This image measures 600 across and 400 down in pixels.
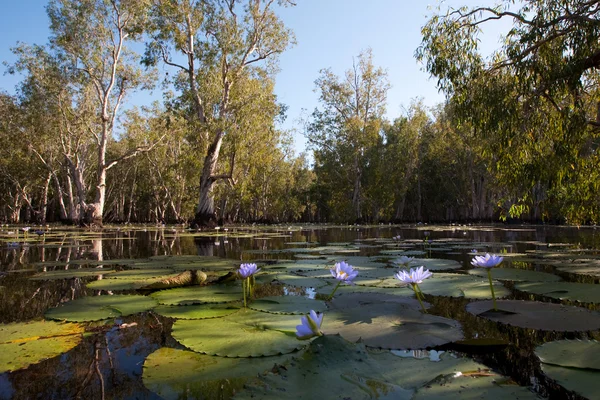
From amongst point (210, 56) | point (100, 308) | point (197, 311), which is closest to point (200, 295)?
point (197, 311)

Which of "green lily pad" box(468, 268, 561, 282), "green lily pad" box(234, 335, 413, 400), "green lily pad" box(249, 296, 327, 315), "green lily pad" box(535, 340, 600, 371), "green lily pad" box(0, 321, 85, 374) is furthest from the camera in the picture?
"green lily pad" box(468, 268, 561, 282)

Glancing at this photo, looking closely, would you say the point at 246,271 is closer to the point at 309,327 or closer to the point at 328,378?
the point at 309,327

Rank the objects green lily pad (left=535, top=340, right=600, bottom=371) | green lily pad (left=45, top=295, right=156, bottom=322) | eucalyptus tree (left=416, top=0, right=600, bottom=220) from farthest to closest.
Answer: eucalyptus tree (left=416, top=0, right=600, bottom=220) → green lily pad (left=45, top=295, right=156, bottom=322) → green lily pad (left=535, top=340, right=600, bottom=371)

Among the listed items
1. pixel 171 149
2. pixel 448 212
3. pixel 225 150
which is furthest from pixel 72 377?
pixel 448 212

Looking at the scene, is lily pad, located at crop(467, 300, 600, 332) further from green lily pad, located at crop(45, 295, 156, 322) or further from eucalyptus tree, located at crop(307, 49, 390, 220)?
eucalyptus tree, located at crop(307, 49, 390, 220)

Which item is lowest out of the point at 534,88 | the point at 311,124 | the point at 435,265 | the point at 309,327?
the point at 435,265

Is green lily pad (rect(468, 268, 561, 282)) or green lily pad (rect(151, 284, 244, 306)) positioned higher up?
green lily pad (rect(151, 284, 244, 306))

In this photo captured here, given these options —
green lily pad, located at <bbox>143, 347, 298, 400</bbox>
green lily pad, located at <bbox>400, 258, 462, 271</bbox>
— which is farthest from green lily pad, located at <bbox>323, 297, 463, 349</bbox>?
green lily pad, located at <bbox>400, 258, 462, 271</bbox>

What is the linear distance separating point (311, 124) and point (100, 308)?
2624cm

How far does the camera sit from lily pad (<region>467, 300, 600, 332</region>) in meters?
1.60

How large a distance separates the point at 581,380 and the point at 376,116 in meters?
27.2

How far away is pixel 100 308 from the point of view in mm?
1952

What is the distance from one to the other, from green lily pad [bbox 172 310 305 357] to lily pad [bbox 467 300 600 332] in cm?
103

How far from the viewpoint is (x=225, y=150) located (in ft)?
49.9
